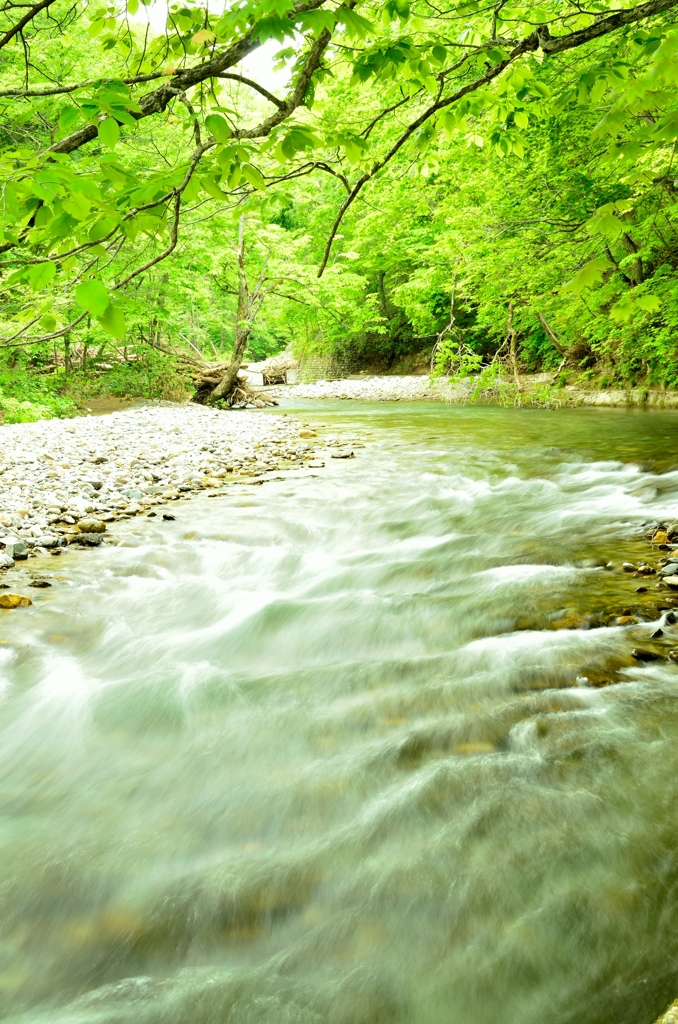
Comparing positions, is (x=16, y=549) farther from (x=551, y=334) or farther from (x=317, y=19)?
(x=551, y=334)

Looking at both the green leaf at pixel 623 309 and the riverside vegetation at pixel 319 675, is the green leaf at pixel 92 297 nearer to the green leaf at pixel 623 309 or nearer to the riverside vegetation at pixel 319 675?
the riverside vegetation at pixel 319 675

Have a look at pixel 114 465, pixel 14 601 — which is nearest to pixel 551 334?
pixel 114 465

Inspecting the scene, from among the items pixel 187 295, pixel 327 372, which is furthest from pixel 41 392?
pixel 327 372

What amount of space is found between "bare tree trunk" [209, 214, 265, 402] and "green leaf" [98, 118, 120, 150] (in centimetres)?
1600

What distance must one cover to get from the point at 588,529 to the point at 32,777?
4631 millimetres

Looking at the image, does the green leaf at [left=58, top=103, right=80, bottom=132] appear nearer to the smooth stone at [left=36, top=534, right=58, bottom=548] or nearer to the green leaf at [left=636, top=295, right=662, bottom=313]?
the green leaf at [left=636, top=295, right=662, bottom=313]

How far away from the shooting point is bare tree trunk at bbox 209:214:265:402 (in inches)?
669

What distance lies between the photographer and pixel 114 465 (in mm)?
8352

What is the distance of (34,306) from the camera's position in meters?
1.99

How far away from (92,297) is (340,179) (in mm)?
1568

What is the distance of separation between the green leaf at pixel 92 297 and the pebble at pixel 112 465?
4.08 metres

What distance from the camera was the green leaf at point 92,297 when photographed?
54.8 inches

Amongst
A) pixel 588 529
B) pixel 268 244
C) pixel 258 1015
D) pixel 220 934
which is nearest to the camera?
pixel 258 1015

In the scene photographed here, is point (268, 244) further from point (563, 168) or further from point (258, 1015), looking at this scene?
point (258, 1015)
